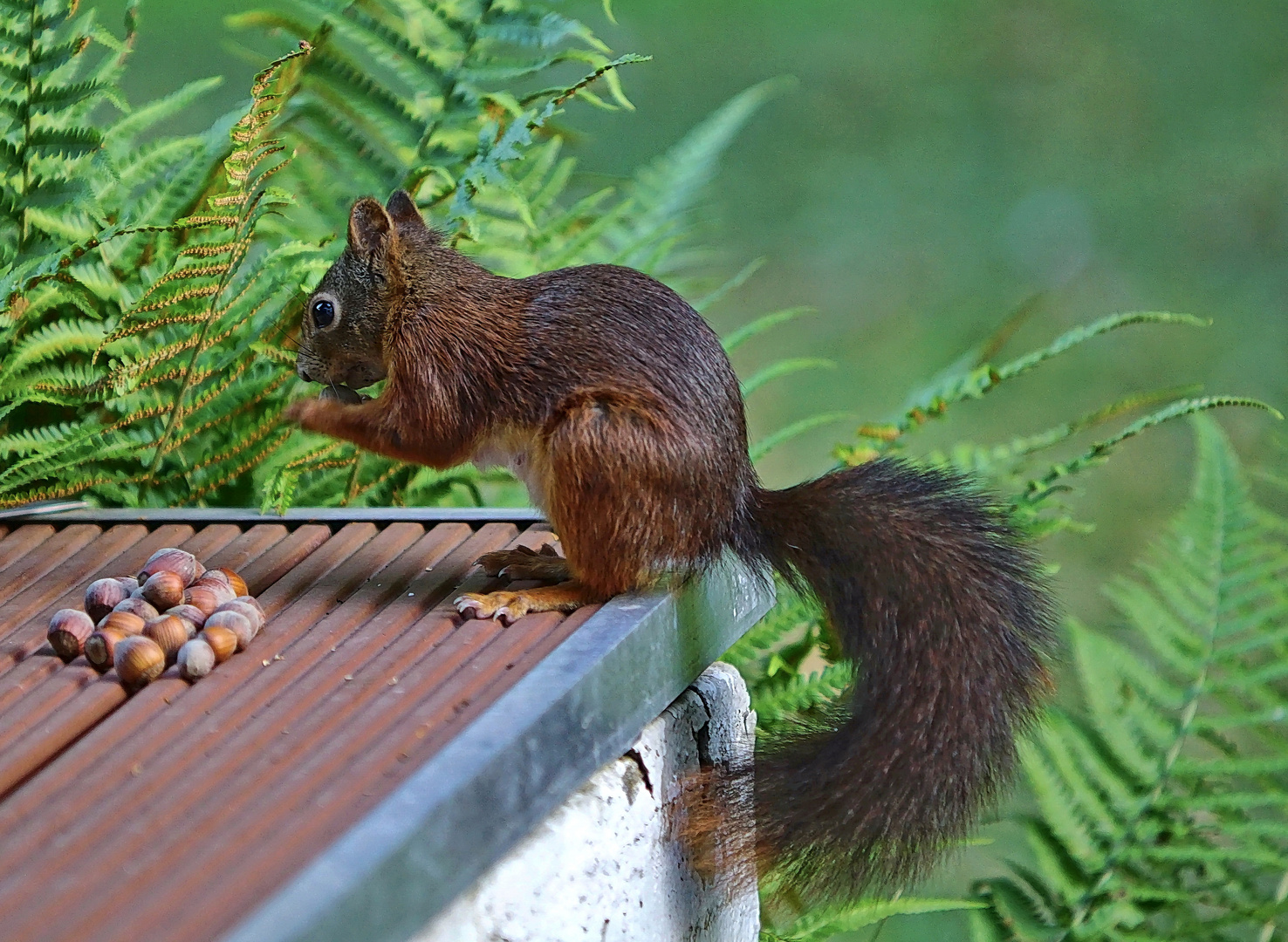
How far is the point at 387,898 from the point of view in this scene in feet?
1.99

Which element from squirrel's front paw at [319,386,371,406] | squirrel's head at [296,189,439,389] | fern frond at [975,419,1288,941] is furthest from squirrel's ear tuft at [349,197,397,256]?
fern frond at [975,419,1288,941]

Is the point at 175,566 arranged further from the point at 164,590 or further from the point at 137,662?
the point at 137,662

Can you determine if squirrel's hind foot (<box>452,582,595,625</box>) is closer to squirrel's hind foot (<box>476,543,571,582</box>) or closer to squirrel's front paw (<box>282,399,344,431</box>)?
squirrel's hind foot (<box>476,543,571,582</box>)

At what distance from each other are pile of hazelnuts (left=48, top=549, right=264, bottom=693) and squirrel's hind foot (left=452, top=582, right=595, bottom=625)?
0.50 feet

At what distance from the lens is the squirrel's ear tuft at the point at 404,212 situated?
48.2 inches

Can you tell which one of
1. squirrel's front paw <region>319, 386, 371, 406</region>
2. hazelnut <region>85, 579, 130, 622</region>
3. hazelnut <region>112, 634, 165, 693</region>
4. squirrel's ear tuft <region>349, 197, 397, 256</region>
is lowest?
hazelnut <region>112, 634, 165, 693</region>

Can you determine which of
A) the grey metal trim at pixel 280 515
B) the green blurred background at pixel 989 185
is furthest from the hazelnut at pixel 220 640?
the green blurred background at pixel 989 185

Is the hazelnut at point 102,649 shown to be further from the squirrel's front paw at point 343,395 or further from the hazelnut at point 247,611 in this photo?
the squirrel's front paw at point 343,395

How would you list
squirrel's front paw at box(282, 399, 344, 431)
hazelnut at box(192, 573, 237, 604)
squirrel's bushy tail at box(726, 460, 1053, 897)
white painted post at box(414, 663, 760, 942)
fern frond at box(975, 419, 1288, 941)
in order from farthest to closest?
fern frond at box(975, 419, 1288, 941) → squirrel's front paw at box(282, 399, 344, 431) → hazelnut at box(192, 573, 237, 604) → squirrel's bushy tail at box(726, 460, 1053, 897) → white painted post at box(414, 663, 760, 942)

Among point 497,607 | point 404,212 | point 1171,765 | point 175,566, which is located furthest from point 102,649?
point 1171,765

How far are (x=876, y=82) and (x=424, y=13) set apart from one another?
2258 mm

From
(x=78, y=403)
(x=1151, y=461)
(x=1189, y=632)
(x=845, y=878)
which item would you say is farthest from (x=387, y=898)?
(x=1151, y=461)

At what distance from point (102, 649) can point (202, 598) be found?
8cm

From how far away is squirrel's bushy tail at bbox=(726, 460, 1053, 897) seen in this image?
879 mm
